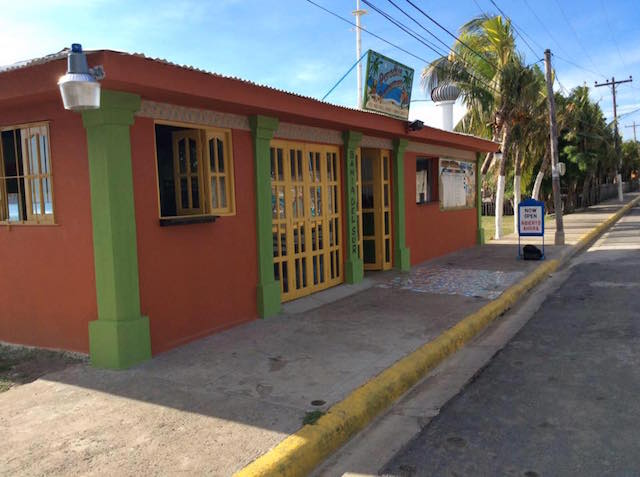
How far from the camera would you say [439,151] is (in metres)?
13.5

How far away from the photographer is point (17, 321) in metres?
6.47

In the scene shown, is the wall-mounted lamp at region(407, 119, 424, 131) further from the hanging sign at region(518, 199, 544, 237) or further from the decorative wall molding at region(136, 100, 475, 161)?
the hanging sign at region(518, 199, 544, 237)

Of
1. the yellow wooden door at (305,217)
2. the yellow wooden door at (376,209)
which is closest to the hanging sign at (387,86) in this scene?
the yellow wooden door at (376,209)

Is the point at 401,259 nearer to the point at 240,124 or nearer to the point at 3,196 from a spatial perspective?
the point at 240,124

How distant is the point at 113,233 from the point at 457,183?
10784 mm

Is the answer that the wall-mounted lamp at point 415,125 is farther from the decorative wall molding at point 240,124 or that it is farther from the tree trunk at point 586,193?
the tree trunk at point 586,193

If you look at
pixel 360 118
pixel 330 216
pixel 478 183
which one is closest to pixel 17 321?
pixel 330 216

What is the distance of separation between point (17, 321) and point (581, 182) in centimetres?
3742

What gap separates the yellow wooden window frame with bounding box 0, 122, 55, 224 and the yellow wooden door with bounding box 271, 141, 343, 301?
10.1 feet

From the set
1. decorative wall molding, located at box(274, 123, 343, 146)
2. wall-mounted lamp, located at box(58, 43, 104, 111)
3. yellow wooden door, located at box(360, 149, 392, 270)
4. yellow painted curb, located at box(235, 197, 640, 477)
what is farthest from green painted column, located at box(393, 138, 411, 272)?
wall-mounted lamp, located at box(58, 43, 104, 111)

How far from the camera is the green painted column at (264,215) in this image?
7465 millimetres

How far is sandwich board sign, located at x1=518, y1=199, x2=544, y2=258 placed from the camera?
43.0 feet

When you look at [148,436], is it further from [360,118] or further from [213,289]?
[360,118]

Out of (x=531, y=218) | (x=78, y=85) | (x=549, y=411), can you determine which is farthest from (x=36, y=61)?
(x=531, y=218)
